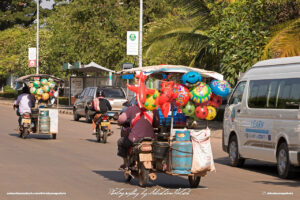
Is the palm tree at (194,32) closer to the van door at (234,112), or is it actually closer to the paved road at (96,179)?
the paved road at (96,179)

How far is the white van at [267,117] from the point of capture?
14.2m

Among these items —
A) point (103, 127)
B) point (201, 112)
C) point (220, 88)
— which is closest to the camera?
point (201, 112)

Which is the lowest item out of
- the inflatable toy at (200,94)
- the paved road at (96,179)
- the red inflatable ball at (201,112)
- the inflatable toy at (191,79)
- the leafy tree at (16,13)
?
the paved road at (96,179)

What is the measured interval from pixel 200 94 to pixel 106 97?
21.4 m

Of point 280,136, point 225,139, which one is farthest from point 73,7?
point 280,136

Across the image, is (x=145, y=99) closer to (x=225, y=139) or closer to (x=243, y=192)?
(x=243, y=192)

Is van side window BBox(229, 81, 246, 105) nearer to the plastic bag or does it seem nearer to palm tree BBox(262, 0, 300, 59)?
the plastic bag

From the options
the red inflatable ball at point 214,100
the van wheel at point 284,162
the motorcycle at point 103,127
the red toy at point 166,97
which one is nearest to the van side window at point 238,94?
the van wheel at point 284,162

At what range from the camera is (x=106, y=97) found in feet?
109

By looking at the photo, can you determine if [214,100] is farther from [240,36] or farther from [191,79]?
[240,36]

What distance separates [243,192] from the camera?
1188cm

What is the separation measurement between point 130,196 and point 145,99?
1751mm

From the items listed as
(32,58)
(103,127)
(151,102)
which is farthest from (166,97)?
(32,58)

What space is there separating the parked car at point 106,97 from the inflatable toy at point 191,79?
66.3 feet
